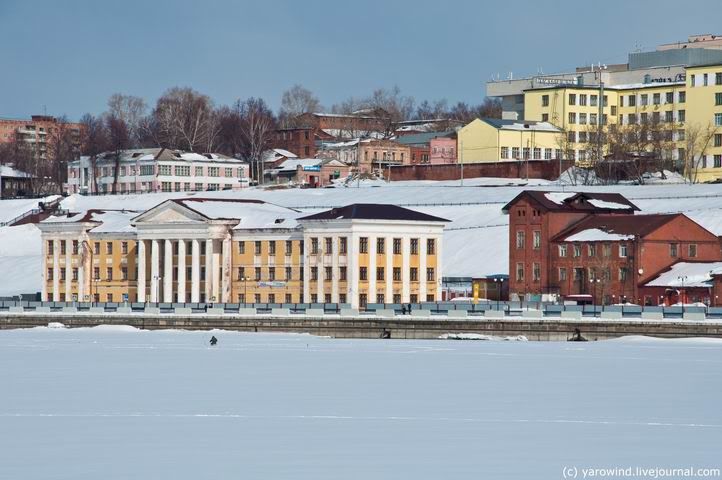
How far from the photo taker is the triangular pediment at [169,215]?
4139 inches

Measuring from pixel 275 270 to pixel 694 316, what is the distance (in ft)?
113

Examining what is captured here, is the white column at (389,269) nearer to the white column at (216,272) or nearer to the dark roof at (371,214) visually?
the dark roof at (371,214)

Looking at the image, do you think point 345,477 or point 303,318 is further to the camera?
point 303,318

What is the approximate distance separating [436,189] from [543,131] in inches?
776

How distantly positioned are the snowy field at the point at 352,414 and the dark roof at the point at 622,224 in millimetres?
30479

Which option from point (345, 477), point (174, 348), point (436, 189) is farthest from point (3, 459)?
point (436, 189)

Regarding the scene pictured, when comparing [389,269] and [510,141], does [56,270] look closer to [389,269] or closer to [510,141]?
[389,269]

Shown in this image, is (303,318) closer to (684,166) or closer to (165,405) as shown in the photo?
(165,405)

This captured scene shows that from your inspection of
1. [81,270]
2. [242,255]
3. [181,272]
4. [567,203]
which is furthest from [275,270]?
[567,203]

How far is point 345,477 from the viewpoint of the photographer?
3030 cm

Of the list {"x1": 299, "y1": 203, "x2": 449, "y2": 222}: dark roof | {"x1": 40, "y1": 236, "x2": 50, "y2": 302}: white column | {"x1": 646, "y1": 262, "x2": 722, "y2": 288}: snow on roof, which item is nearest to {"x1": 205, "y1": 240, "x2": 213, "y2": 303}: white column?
{"x1": 299, "y1": 203, "x2": 449, "y2": 222}: dark roof

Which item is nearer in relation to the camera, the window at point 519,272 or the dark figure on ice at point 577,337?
the dark figure on ice at point 577,337

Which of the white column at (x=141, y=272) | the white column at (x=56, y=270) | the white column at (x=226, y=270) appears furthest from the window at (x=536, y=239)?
the white column at (x=56, y=270)

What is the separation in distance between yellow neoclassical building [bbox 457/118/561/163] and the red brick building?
49379mm
